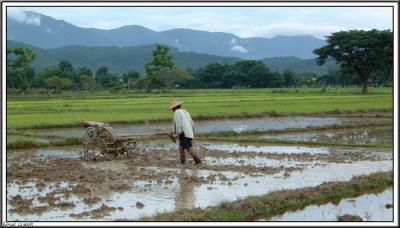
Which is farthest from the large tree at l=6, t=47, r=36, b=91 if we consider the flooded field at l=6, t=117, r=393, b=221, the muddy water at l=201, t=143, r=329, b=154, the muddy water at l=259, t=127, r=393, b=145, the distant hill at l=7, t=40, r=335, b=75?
the distant hill at l=7, t=40, r=335, b=75

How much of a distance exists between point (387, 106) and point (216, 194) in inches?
884

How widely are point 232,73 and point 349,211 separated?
66872mm

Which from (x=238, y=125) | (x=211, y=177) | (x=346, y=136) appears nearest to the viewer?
(x=211, y=177)

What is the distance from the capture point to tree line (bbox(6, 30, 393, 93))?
156 feet

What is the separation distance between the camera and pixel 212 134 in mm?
17453

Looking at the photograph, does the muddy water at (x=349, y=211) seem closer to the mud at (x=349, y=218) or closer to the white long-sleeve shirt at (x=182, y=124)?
the mud at (x=349, y=218)

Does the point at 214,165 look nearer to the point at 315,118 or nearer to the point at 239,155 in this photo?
the point at 239,155

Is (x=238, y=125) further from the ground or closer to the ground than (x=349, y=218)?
further from the ground

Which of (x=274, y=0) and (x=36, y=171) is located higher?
(x=274, y=0)

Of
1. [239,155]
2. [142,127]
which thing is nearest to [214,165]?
[239,155]

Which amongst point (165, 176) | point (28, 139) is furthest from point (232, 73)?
point (165, 176)

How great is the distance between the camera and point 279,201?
23.3 ft

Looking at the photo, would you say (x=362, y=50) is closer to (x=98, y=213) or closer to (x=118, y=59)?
(x=98, y=213)

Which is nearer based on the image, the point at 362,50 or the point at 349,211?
the point at 349,211
